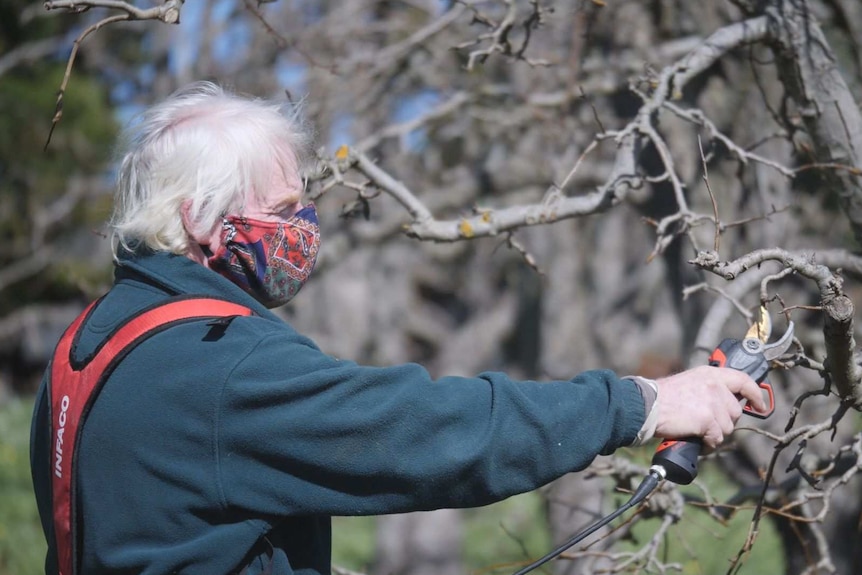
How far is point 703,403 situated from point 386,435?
61 cm

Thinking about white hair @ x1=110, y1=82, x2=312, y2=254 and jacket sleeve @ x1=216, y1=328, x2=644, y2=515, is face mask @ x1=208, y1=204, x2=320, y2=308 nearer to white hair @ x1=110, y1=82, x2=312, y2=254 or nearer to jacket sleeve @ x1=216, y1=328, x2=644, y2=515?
white hair @ x1=110, y1=82, x2=312, y2=254

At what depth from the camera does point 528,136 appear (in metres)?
5.57

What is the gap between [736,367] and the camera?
78.0 inches

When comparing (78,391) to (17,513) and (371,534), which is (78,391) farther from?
(371,534)

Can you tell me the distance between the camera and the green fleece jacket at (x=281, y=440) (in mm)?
1815

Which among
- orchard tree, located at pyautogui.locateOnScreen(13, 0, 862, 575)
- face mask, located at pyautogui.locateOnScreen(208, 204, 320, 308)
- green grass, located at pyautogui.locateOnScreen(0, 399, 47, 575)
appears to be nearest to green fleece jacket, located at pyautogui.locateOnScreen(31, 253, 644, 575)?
face mask, located at pyautogui.locateOnScreen(208, 204, 320, 308)

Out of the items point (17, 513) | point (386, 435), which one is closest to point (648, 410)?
point (386, 435)

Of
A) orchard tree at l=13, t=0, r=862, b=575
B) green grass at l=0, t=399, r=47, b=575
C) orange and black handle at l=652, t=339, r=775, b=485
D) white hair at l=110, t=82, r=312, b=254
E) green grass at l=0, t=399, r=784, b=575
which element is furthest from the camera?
green grass at l=0, t=399, r=47, b=575

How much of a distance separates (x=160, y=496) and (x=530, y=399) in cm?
73

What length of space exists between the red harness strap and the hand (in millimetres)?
850

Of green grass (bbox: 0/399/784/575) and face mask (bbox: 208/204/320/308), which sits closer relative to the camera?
face mask (bbox: 208/204/320/308)

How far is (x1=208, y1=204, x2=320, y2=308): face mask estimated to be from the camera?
209 cm

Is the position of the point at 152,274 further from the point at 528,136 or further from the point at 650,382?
the point at 528,136

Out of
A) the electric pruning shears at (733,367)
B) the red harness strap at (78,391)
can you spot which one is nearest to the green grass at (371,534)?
the electric pruning shears at (733,367)
